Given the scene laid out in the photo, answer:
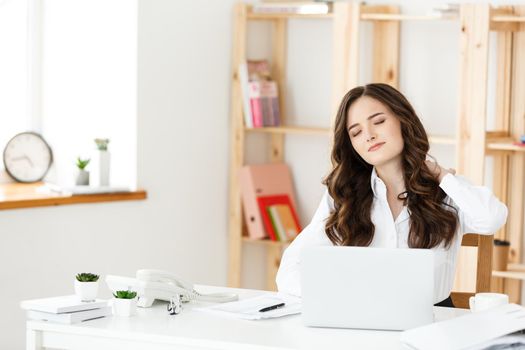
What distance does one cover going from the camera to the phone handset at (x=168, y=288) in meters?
2.60

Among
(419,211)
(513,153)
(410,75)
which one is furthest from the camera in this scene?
(410,75)

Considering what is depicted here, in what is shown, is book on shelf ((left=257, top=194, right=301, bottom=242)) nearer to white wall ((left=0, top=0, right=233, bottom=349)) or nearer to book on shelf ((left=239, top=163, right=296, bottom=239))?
book on shelf ((left=239, top=163, right=296, bottom=239))

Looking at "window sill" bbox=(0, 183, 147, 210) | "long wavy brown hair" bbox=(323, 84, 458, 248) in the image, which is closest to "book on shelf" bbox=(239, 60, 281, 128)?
"window sill" bbox=(0, 183, 147, 210)

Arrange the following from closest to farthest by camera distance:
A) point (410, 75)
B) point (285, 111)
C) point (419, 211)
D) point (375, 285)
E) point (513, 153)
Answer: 1. point (375, 285)
2. point (419, 211)
3. point (513, 153)
4. point (410, 75)
5. point (285, 111)

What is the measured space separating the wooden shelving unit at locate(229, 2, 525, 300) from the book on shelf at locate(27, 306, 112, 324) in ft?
6.54

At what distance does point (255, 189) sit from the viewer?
15.4 ft

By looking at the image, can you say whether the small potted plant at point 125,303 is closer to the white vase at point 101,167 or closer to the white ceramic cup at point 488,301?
the white ceramic cup at point 488,301

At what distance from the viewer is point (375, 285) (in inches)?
90.0

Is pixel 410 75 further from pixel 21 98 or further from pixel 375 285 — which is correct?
pixel 375 285

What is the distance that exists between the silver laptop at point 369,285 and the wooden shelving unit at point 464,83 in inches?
70.2

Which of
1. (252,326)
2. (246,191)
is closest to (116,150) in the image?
(246,191)

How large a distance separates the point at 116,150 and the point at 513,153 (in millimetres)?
1720

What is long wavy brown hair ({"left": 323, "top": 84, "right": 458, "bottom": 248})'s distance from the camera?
289 centimetres

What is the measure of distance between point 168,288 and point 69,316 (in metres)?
0.31
